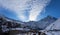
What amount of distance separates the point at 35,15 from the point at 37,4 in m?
0.21

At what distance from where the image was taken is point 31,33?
9.01ft

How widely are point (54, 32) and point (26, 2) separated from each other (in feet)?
2.53

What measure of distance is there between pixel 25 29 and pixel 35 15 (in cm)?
32

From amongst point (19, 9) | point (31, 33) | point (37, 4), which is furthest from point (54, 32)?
point (19, 9)

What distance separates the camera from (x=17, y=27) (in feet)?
8.76

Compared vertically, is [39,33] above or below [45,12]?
below

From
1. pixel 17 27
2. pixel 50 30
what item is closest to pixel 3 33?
pixel 17 27

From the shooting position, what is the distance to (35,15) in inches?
105

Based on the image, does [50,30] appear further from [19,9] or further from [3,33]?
[3,33]

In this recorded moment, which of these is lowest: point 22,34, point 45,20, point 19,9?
point 22,34

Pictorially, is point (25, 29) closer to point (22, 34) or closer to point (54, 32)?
point (22, 34)

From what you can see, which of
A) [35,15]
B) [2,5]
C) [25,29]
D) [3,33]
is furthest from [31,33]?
[2,5]

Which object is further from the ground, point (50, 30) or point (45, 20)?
point (45, 20)

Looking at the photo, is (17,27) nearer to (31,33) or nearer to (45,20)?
(31,33)
